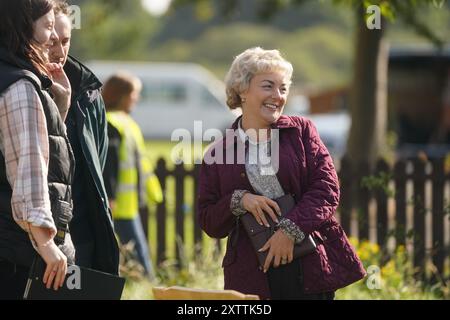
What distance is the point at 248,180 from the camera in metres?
4.10

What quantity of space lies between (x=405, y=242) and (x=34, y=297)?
4.13 metres

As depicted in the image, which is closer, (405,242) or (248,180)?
(248,180)

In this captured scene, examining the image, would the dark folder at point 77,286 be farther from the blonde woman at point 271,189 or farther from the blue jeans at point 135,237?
the blue jeans at point 135,237

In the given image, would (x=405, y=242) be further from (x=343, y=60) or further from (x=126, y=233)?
(x=343, y=60)

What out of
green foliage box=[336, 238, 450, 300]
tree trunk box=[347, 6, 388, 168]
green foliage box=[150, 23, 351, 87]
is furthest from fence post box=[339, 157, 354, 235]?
green foliage box=[150, 23, 351, 87]

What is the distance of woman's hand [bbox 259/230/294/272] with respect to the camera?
3.95m

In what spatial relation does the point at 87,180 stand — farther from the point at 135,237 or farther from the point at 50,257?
the point at 135,237

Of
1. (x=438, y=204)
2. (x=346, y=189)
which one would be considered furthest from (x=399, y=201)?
(x=346, y=189)

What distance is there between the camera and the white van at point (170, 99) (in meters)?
42.1

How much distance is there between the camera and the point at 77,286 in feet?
11.7

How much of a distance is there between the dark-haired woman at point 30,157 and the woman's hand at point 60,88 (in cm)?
15

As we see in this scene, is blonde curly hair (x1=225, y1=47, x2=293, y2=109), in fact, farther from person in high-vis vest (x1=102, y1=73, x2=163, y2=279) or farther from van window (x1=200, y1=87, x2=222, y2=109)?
van window (x1=200, y1=87, x2=222, y2=109)

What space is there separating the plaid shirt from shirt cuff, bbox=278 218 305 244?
98 cm
